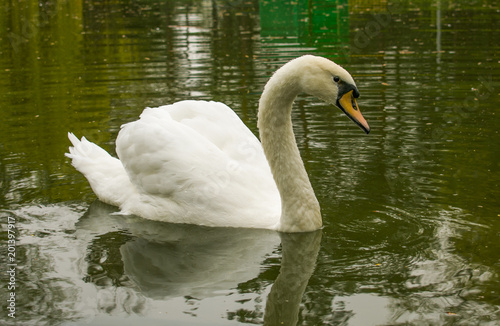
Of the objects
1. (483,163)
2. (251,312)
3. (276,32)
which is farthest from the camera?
(276,32)

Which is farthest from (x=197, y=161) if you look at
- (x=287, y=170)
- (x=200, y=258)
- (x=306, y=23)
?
(x=306, y=23)

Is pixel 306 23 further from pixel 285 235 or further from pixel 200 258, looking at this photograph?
pixel 200 258

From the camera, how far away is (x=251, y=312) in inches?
201

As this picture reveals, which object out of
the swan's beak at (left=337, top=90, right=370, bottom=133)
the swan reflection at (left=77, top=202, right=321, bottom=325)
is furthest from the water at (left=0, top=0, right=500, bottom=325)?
the swan's beak at (left=337, top=90, right=370, bottom=133)

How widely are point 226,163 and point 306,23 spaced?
683 inches

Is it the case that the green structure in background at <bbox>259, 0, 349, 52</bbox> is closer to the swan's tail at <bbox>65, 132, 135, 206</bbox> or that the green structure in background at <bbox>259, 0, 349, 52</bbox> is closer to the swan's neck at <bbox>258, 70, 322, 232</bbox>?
the swan's tail at <bbox>65, 132, 135, 206</bbox>

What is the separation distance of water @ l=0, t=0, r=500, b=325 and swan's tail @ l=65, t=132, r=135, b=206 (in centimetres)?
16

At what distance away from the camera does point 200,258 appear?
20.3 ft

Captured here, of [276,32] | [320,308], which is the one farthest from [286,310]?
[276,32]

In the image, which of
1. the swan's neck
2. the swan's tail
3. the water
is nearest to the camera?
the water

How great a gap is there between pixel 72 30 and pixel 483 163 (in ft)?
57.4

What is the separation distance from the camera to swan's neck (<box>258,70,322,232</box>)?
21.2ft

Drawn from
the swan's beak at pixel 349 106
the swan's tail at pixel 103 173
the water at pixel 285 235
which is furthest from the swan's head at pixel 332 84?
the swan's tail at pixel 103 173

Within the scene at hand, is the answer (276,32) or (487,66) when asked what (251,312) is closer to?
(487,66)
